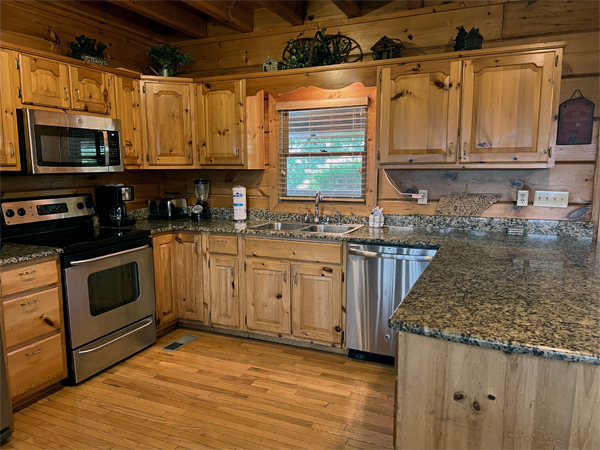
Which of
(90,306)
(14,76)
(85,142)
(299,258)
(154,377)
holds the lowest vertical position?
(154,377)

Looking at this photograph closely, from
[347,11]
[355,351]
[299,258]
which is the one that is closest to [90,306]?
[299,258]

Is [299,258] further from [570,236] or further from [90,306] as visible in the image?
[570,236]

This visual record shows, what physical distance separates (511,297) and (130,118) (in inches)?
122

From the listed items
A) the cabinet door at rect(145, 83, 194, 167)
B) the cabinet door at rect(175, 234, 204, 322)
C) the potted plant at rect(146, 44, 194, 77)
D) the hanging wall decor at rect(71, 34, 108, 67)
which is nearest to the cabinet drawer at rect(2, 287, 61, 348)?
the cabinet door at rect(175, 234, 204, 322)

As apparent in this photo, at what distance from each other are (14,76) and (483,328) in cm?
293

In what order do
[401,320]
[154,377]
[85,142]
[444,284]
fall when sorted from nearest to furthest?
[401,320] → [444,284] → [154,377] → [85,142]

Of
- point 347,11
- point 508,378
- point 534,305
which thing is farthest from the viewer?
point 347,11

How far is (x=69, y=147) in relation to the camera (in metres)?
2.83

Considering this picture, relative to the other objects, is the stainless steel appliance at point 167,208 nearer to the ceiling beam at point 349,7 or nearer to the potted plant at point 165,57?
the potted plant at point 165,57

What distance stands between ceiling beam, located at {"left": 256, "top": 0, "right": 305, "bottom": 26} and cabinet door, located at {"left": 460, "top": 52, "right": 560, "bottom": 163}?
1.47 metres

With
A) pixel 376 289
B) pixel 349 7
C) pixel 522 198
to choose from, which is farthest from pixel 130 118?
pixel 522 198

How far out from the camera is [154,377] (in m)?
2.72

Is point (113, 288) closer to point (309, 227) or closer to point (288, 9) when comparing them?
point (309, 227)

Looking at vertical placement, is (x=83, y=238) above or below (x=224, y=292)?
above
